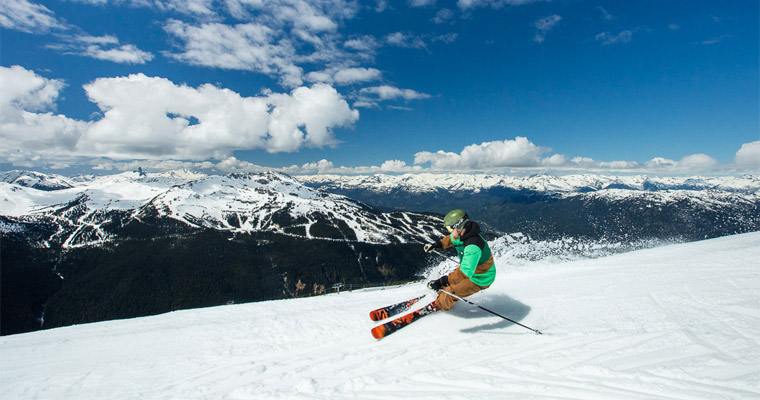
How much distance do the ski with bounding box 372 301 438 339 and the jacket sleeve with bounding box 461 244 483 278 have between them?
130 cm

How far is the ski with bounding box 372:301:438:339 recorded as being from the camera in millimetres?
6447

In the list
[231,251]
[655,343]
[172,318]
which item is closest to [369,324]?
[655,343]

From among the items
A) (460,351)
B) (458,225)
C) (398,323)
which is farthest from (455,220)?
(460,351)

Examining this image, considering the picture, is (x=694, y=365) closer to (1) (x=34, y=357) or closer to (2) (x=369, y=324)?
(2) (x=369, y=324)

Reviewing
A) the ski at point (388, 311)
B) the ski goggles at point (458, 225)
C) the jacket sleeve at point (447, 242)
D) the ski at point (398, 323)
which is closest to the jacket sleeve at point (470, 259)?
the ski goggles at point (458, 225)

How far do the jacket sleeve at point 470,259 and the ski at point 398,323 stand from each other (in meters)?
1.30

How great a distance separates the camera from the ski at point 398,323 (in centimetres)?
645

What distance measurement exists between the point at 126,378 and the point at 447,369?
223 inches

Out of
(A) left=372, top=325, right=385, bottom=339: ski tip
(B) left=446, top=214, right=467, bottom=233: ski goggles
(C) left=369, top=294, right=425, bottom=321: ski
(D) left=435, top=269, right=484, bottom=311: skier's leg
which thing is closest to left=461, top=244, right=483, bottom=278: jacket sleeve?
(D) left=435, top=269, right=484, bottom=311: skier's leg

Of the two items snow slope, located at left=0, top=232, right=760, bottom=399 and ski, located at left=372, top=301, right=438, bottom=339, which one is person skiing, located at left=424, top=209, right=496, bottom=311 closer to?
ski, located at left=372, top=301, right=438, bottom=339

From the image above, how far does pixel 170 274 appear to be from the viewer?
162 meters

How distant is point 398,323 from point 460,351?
5.67 feet

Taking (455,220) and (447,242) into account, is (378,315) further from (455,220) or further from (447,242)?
(455,220)

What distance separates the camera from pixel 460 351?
546 cm
